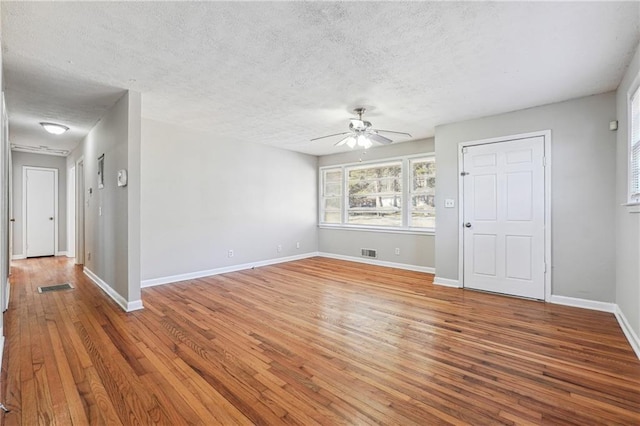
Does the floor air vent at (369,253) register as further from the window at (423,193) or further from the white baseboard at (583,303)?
the white baseboard at (583,303)

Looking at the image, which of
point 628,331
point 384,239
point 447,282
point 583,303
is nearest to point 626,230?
point 628,331

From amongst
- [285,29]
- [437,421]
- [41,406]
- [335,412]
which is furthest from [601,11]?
[41,406]

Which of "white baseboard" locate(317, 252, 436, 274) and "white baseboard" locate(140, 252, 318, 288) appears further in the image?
"white baseboard" locate(317, 252, 436, 274)

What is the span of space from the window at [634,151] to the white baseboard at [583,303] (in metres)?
1.39

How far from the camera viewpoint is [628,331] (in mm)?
2715

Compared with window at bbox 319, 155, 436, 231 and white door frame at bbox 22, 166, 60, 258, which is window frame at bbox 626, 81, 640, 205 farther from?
white door frame at bbox 22, 166, 60, 258

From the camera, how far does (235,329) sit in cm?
291

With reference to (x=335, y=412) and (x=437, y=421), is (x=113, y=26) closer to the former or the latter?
(x=335, y=412)

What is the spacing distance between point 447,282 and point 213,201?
13.6 ft

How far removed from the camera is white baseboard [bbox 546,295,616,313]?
338 centimetres

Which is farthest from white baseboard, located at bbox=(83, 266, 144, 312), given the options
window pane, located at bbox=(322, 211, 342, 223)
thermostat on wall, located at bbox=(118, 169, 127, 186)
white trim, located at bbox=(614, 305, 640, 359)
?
white trim, located at bbox=(614, 305, 640, 359)

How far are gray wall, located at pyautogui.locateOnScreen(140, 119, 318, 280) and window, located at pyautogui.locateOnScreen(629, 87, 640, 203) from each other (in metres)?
5.29

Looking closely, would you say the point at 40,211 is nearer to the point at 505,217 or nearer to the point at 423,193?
the point at 423,193

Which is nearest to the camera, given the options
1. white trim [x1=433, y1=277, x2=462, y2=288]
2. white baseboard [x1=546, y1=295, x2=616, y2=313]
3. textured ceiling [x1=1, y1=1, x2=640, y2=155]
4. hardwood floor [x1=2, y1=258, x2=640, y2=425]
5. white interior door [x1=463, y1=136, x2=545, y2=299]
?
hardwood floor [x1=2, y1=258, x2=640, y2=425]
